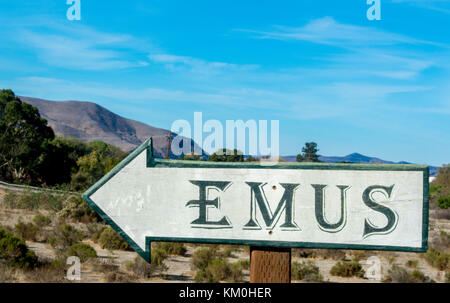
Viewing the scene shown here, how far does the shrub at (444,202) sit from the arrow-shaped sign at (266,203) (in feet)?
110

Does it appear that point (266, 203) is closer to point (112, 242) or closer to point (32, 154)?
point (112, 242)

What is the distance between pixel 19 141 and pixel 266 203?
131ft

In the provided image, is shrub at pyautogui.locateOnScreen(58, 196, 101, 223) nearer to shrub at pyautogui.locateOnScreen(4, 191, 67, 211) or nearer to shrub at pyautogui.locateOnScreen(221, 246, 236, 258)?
shrub at pyautogui.locateOnScreen(4, 191, 67, 211)

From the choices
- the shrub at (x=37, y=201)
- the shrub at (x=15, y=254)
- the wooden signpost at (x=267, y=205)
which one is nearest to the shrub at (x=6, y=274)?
the shrub at (x=15, y=254)

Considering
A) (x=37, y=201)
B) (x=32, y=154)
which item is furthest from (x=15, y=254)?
(x=32, y=154)

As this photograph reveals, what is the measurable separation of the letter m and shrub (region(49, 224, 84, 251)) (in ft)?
37.4

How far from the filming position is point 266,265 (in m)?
3.23

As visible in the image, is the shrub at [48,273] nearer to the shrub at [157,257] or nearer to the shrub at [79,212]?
the shrub at [157,257]

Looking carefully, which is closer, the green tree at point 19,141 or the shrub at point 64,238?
the shrub at point 64,238

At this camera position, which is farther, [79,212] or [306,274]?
[79,212]

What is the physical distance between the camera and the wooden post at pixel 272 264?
322 centimetres

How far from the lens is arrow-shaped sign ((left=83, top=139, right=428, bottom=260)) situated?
3090mm

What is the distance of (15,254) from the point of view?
1070 cm
